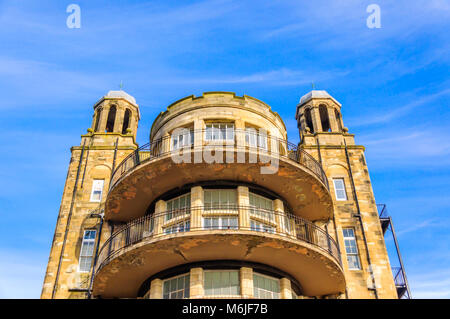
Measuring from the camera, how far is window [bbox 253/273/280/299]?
1788 cm

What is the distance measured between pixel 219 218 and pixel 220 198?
1.12m

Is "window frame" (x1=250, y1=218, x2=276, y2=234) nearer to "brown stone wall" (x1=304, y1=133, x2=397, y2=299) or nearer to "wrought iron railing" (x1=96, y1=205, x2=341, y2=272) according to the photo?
"wrought iron railing" (x1=96, y1=205, x2=341, y2=272)

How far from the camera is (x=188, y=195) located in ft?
66.3

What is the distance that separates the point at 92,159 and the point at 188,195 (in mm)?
9160

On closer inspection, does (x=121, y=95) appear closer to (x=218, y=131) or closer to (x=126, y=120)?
(x=126, y=120)

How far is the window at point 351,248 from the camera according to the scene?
22469mm

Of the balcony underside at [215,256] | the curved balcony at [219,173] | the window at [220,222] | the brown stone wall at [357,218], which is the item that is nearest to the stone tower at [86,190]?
the curved balcony at [219,173]

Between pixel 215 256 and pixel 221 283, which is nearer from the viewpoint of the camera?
pixel 221 283

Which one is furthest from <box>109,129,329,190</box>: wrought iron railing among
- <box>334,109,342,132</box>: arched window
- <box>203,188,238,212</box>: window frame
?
<box>334,109,342,132</box>: arched window

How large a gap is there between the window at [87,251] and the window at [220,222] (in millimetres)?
7536

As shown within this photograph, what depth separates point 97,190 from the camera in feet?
83.2

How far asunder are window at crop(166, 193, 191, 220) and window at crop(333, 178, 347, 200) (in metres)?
9.43

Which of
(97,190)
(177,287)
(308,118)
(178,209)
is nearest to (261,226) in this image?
(178,209)
